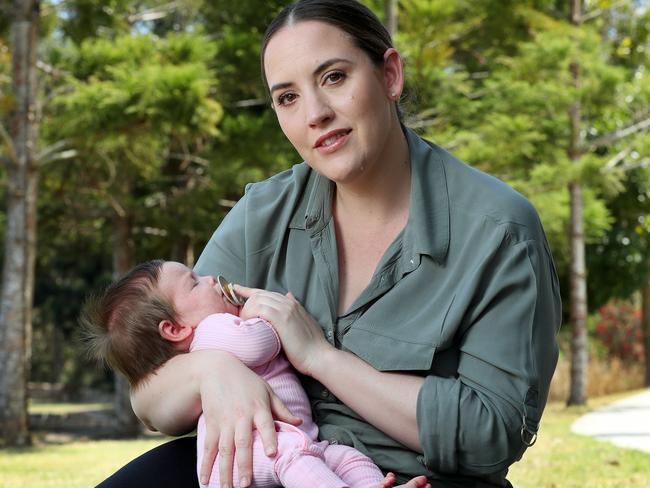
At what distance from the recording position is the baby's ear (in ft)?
6.97

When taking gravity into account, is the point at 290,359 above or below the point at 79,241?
above

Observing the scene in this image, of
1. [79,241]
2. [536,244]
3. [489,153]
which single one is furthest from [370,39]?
[79,241]

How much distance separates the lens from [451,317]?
192 cm

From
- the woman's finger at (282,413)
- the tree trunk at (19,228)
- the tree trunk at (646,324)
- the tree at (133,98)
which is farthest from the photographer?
the tree trunk at (646,324)

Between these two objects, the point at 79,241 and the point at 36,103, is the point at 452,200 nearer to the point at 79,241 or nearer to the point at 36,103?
the point at 36,103

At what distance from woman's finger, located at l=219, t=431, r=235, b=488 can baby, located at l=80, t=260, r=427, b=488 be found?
0.02 meters

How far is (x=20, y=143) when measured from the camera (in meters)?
12.1

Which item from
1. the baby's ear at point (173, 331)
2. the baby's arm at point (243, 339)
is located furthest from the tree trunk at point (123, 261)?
the baby's arm at point (243, 339)

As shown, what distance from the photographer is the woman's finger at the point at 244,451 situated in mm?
1875

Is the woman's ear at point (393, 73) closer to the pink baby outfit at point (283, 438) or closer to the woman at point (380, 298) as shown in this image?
the woman at point (380, 298)

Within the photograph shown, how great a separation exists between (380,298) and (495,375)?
12.1 inches

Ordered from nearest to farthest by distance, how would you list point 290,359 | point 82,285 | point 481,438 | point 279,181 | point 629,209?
point 481,438
point 290,359
point 279,181
point 629,209
point 82,285

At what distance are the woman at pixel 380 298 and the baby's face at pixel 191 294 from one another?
4.5 inches

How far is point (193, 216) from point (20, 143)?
11.1 ft
